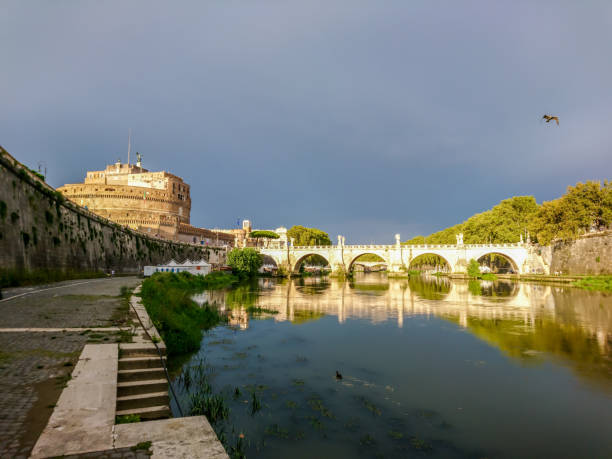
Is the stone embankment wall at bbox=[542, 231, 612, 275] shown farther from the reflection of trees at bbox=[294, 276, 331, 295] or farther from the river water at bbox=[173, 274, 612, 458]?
the reflection of trees at bbox=[294, 276, 331, 295]

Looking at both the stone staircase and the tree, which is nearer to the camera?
the stone staircase

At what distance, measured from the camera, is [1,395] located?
525 centimetres

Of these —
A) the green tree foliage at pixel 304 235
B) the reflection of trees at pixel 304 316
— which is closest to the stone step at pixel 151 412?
the reflection of trees at pixel 304 316

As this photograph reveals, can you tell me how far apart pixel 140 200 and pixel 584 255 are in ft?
269

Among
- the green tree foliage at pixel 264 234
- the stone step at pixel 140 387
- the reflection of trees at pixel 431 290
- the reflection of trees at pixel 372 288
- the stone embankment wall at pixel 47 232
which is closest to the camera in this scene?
the stone step at pixel 140 387

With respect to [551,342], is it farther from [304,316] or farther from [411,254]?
[411,254]

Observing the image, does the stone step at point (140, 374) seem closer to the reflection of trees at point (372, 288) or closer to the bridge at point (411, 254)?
the reflection of trees at point (372, 288)

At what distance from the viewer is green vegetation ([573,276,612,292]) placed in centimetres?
3981

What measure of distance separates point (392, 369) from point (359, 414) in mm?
4050

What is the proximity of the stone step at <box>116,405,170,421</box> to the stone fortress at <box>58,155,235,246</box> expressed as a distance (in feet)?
243

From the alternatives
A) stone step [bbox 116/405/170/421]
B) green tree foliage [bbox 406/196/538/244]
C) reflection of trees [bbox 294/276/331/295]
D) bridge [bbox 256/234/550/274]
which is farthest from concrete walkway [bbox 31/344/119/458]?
green tree foliage [bbox 406/196/538/244]

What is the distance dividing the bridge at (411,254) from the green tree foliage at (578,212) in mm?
Answer: 12221

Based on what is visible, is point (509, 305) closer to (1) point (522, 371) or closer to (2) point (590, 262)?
(1) point (522, 371)

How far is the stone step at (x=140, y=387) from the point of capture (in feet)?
20.9
